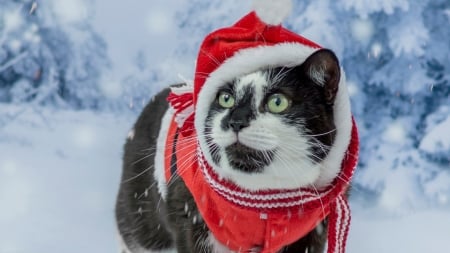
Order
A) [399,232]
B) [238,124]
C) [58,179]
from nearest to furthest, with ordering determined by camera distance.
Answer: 1. [238,124]
2. [399,232]
3. [58,179]

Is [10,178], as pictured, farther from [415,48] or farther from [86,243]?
[415,48]

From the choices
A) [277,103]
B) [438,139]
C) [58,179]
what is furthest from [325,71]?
[58,179]

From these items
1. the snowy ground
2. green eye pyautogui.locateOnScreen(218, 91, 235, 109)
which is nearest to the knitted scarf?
green eye pyautogui.locateOnScreen(218, 91, 235, 109)

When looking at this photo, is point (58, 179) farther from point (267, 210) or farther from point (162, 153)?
point (267, 210)

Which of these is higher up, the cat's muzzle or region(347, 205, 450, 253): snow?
the cat's muzzle

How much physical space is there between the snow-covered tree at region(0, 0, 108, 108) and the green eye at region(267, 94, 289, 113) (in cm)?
121

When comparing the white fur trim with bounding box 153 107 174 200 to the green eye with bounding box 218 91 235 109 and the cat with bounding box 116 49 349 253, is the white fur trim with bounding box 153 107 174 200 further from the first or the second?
the green eye with bounding box 218 91 235 109

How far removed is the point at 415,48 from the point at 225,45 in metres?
1.07

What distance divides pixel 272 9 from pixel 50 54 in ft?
4.17

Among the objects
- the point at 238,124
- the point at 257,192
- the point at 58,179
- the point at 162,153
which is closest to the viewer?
the point at 238,124

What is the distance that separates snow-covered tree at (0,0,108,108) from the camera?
229cm

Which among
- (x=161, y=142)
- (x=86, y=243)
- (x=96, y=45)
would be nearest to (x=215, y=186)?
(x=161, y=142)

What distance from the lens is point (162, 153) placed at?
1.51 m

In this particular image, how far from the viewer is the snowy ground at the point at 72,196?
195 cm
